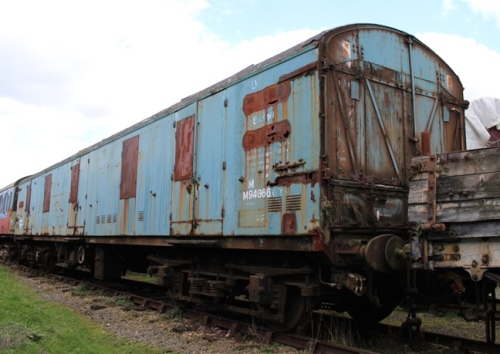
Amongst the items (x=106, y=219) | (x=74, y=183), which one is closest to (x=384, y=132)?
(x=106, y=219)

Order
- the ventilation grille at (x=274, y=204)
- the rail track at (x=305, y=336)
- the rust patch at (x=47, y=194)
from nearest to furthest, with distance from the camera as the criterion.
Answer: the rail track at (x=305, y=336) < the ventilation grille at (x=274, y=204) < the rust patch at (x=47, y=194)

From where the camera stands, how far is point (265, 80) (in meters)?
6.80

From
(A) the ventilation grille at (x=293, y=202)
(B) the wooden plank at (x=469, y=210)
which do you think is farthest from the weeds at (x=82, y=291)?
(B) the wooden plank at (x=469, y=210)

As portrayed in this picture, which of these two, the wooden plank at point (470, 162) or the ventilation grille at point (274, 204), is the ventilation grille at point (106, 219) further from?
the wooden plank at point (470, 162)

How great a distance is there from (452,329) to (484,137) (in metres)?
5.61

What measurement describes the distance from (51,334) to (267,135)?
393 centimetres

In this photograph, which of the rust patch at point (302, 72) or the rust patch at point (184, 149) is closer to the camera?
the rust patch at point (302, 72)

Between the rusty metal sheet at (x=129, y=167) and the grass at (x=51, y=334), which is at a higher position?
the rusty metal sheet at (x=129, y=167)

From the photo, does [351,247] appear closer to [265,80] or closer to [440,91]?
[265,80]

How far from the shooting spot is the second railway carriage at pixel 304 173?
5672 millimetres

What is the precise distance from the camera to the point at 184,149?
8555 millimetres

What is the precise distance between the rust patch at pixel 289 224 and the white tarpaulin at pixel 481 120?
753 cm

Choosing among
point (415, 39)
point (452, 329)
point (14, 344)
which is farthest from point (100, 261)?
point (415, 39)

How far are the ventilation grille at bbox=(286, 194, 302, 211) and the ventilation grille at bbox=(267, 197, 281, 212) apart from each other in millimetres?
188
